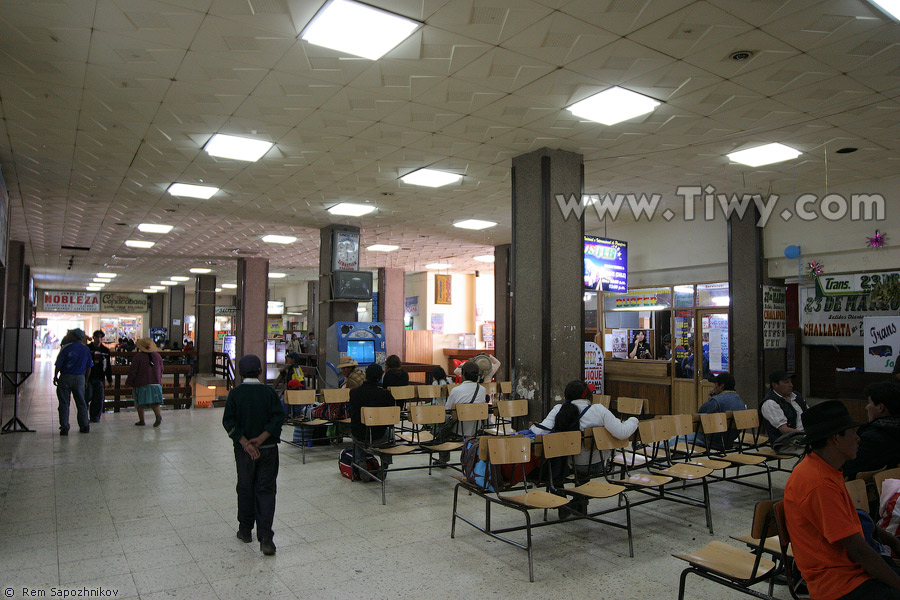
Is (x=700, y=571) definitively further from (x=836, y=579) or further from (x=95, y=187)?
(x=95, y=187)

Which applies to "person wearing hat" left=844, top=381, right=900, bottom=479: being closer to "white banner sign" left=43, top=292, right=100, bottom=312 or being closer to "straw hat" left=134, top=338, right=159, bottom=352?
"straw hat" left=134, top=338, right=159, bottom=352

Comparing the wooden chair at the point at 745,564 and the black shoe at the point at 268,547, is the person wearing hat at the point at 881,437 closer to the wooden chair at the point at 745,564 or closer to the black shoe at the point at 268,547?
the wooden chair at the point at 745,564

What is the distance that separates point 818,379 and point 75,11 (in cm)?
1009

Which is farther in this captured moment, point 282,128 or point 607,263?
point 607,263

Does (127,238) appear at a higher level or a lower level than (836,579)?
higher

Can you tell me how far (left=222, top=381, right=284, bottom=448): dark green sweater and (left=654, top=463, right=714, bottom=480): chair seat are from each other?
2.99m

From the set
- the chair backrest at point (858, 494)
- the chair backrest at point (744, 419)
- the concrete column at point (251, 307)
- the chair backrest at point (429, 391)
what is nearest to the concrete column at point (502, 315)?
the chair backrest at point (429, 391)

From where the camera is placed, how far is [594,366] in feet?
30.2

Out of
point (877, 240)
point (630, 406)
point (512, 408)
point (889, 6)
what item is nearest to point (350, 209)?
point (512, 408)

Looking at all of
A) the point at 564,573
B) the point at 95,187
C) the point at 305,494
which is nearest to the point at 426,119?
the point at 305,494

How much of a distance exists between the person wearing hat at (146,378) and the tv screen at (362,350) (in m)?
3.43

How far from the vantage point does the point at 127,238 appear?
44.1ft

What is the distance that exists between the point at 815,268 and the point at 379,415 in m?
6.97

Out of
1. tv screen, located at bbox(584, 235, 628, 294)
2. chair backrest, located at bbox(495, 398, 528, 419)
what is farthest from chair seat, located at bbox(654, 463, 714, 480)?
tv screen, located at bbox(584, 235, 628, 294)
